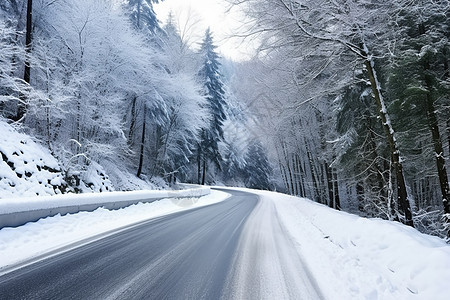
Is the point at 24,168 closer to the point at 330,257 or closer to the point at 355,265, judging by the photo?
the point at 330,257

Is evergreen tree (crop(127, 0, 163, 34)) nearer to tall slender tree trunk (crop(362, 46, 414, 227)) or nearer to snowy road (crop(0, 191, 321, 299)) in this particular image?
tall slender tree trunk (crop(362, 46, 414, 227))

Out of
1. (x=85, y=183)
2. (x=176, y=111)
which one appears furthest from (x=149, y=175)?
(x=85, y=183)

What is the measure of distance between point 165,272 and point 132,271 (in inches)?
18.8

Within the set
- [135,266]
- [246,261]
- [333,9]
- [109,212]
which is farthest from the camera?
[109,212]

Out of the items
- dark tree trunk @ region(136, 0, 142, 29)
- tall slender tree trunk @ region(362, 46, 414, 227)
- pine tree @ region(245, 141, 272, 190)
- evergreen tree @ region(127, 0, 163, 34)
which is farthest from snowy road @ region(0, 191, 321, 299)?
pine tree @ region(245, 141, 272, 190)

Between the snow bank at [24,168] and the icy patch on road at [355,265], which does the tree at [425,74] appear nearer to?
the icy patch on road at [355,265]

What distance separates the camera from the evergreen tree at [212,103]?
35.7 m

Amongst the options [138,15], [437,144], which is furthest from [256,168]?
[437,144]

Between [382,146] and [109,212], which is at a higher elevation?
[382,146]

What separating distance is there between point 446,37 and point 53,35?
19963 millimetres

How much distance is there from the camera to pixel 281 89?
960 centimetres

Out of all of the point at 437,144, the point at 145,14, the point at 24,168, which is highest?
the point at 145,14

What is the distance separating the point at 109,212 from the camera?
8969 millimetres

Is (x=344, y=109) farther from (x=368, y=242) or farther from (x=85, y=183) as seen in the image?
(x=85, y=183)
